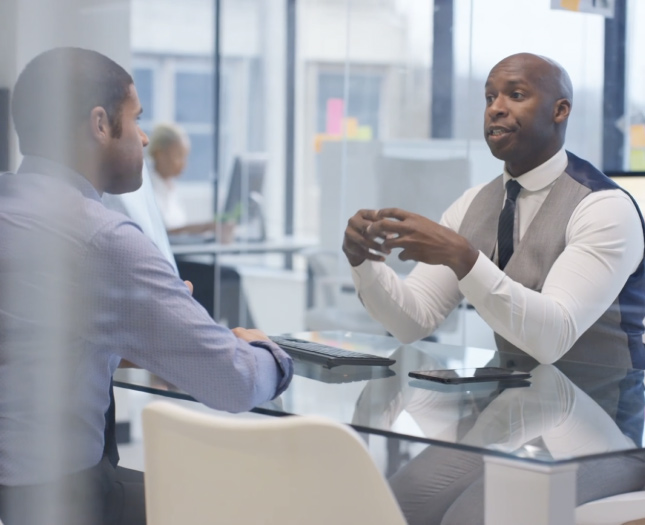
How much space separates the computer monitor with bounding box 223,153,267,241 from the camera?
14.8 feet

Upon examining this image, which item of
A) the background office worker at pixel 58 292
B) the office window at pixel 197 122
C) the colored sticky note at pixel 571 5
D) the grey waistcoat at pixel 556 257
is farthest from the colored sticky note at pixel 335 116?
the background office worker at pixel 58 292

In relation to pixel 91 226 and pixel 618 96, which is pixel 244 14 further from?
pixel 91 226

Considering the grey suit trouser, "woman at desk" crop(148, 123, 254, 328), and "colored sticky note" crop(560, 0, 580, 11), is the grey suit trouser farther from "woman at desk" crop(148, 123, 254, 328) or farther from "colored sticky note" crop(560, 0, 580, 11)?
"woman at desk" crop(148, 123, 254, 328)

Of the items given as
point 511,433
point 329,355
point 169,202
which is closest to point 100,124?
point 511,433

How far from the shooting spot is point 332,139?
4160mm

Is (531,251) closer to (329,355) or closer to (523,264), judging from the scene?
(523,264)

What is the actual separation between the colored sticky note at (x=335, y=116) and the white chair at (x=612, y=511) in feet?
9.10

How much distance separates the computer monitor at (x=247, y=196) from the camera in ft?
14.8

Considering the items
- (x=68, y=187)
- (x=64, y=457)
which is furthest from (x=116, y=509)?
(x=68, y=187)

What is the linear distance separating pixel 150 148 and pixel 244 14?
2.40 ft

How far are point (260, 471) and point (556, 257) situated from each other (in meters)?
1.04

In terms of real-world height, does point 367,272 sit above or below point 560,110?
below

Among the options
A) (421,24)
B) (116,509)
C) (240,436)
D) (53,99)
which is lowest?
(116,509)

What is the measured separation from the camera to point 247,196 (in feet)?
14.9
